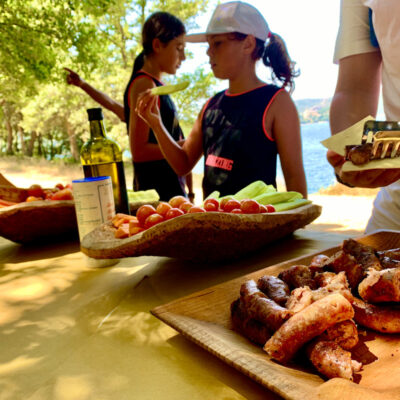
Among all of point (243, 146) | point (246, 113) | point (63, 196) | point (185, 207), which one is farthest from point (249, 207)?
point (246, 113)

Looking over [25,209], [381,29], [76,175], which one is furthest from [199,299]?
[76,175]

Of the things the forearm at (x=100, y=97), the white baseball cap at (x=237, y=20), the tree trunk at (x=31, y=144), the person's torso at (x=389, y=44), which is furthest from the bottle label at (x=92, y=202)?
the tree trunk at (x=31, y=144)

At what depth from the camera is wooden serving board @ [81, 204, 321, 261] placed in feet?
4.25

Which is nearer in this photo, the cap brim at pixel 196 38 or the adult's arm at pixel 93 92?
the cap brim at pixel 196 38

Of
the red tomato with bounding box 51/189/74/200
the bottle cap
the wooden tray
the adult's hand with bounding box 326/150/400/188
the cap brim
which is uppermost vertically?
the cap brim

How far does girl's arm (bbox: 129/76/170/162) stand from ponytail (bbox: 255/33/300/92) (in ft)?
3.35

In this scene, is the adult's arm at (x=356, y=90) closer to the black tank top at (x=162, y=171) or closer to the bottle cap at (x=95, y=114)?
the bottle cap at (x=95, y=114)

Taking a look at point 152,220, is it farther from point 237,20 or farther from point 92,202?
point 237,20

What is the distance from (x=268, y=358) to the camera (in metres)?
0.84

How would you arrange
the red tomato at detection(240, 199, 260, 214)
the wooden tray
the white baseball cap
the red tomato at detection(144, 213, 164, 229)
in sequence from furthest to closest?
1. the white baseball cap
2. the red tomato at detection(240, 199, 260, 214)
3. the red tomato at detection(144, 213, 164, 229)
4. the wooden tray

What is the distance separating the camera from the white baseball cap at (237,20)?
106 inches

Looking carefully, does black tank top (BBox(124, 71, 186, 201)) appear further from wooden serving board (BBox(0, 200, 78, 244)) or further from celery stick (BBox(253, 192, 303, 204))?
celery stick (BBox(253, 192, 303, 204))

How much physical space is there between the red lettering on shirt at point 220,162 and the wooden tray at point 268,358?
5.62ft

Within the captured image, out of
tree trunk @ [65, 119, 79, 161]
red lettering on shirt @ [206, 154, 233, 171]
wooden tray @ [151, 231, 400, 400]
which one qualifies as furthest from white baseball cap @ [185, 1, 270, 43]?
tree trunk @ [65, 119, 79, 161]
